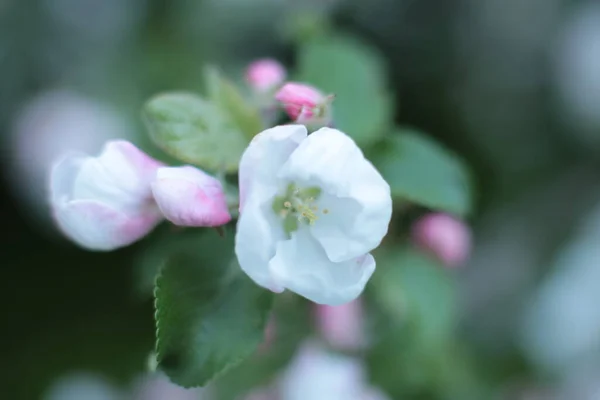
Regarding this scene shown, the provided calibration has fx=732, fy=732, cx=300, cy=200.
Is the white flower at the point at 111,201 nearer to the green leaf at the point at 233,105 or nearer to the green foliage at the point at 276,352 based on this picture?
the green leaf at the point at 233,105

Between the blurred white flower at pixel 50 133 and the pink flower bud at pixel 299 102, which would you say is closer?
the pink flower bud at pixel 299 102

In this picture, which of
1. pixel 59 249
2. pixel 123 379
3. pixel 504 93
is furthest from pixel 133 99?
pixel 504 93

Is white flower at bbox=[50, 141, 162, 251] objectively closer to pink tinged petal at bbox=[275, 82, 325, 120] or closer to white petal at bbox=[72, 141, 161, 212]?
white petal at bbox=[72, 141, 161, 212]

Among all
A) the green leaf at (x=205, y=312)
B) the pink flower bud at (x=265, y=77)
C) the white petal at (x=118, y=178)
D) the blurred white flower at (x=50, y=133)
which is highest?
the pink flower bud at (x=265, y=77)

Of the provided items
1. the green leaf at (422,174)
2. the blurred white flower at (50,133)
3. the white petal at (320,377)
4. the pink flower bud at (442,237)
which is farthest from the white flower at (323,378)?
the blurred white flower at (50,133)

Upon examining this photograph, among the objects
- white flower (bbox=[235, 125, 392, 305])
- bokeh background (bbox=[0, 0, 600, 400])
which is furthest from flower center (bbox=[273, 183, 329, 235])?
bokeh background (bbox=[0, 0, 600, 400])

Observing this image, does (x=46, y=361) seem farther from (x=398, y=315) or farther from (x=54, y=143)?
(x=398, y=315)

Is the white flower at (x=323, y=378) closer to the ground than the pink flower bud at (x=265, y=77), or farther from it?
closer to the ground
